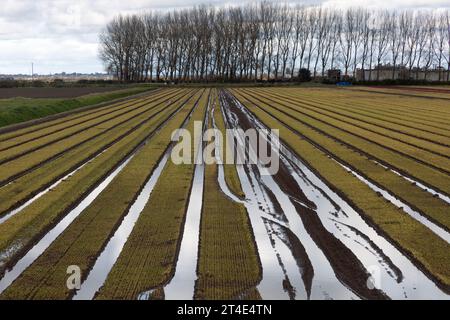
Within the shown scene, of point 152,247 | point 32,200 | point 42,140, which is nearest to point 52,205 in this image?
point 32,200

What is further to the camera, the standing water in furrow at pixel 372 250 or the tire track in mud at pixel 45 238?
the tire track in mud at pixel 45 238

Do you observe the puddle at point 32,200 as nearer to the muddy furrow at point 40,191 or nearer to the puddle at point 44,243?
the muddy furrow at point 40,191

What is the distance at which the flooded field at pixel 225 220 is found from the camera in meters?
6.05

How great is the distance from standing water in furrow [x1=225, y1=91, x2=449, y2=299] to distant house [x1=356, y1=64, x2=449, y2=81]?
87751 mm

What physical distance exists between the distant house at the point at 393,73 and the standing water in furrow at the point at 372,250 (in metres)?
87.8

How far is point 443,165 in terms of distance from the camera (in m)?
13.2

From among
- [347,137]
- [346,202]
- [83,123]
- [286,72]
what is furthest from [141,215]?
[286,72]

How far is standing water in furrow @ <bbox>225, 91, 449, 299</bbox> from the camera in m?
5.95

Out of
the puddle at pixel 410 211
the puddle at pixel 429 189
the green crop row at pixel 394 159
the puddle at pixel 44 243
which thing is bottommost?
the puddle at pixel 44 243

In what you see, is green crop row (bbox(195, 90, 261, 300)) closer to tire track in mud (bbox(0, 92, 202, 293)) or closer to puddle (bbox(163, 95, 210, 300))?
puddle (bbox(163, 95, 210, 300))

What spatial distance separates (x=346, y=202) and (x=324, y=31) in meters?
98.9

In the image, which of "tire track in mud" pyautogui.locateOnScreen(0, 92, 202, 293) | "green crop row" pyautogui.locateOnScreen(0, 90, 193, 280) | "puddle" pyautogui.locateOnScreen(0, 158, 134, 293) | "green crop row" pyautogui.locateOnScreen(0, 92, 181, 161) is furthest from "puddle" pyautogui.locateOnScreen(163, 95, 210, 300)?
"green crop row" pyautogui.locateOnScreen(0, 92, 181, 161)

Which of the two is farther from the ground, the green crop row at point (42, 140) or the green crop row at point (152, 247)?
the green crop row at point (42, 140)

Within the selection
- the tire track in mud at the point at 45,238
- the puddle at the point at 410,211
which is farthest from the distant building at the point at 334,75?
the tire track in mud at the point at 45,238
